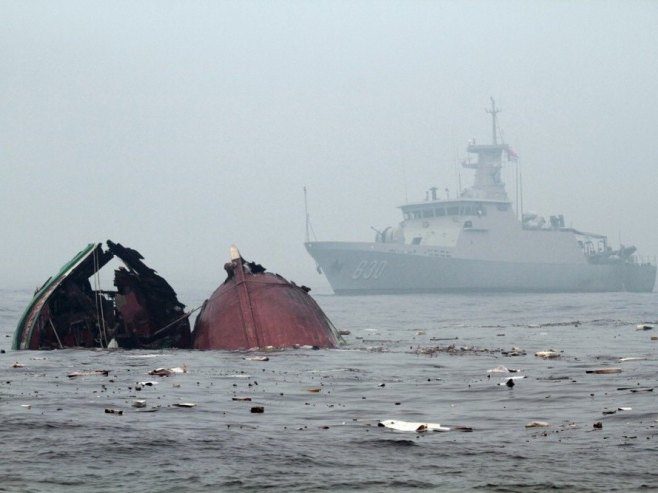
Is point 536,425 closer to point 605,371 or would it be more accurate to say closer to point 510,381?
point 510,381

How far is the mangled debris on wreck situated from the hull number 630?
217 ft

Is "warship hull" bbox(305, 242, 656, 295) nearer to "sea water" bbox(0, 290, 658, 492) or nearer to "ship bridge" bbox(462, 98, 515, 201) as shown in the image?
"ship bridge" bbox(462, 98, 515, 201)

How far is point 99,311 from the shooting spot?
2627 cm

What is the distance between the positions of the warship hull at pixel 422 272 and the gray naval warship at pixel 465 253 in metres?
0.10

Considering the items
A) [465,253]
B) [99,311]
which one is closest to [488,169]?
[465,253]

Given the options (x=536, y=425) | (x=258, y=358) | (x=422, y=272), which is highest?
(x=422, y=272)

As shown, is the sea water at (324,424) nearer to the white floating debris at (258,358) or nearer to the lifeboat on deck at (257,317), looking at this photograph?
the white floating debris at (258,358)

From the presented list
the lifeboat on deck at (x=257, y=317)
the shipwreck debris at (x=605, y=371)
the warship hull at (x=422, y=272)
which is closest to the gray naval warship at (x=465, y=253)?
the warship hull at (x=422, y=272)

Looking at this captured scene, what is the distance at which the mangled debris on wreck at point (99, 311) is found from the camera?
24906mm

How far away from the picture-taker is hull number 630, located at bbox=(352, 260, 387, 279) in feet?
301

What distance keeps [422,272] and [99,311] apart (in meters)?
67.2

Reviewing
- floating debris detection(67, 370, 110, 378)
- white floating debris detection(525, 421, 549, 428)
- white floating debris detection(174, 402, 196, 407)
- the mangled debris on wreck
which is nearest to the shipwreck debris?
white floating debris detection(525, 421, 549, 428)

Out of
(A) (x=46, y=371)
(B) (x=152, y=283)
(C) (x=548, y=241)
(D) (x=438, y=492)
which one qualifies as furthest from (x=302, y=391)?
(C) (x=548, y=241)

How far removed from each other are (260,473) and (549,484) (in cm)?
261
